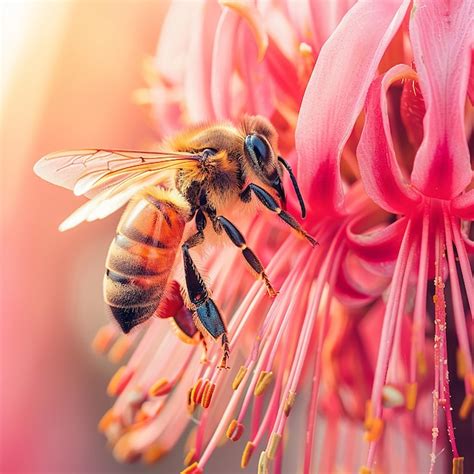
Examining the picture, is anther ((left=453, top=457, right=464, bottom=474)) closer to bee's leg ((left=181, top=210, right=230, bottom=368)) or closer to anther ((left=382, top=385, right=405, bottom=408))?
anther ((left=382, top=385, right=405, bottom=408))

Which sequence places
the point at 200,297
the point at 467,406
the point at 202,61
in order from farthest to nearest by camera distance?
1. the point at 202,61
2. the point at 200,297
3. the point at 467,406

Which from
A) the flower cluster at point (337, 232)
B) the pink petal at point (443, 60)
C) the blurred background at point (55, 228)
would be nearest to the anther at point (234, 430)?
the flower cluster at point (337, 232)

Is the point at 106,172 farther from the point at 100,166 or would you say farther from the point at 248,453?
the point at 248,453

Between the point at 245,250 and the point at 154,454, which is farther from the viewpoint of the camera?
the point at 154,454

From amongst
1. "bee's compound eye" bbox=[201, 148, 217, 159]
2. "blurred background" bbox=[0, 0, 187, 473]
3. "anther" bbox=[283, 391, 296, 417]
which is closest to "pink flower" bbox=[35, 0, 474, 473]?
"anther" bbox=[283, 391, 296, 417]

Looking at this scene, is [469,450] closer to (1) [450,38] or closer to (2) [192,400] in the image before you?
(2) [192,400]

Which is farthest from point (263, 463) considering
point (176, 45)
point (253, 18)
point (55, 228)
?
point (55, 228)

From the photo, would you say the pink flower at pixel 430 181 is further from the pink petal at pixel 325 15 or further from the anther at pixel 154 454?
the anther at pixel 154 454
